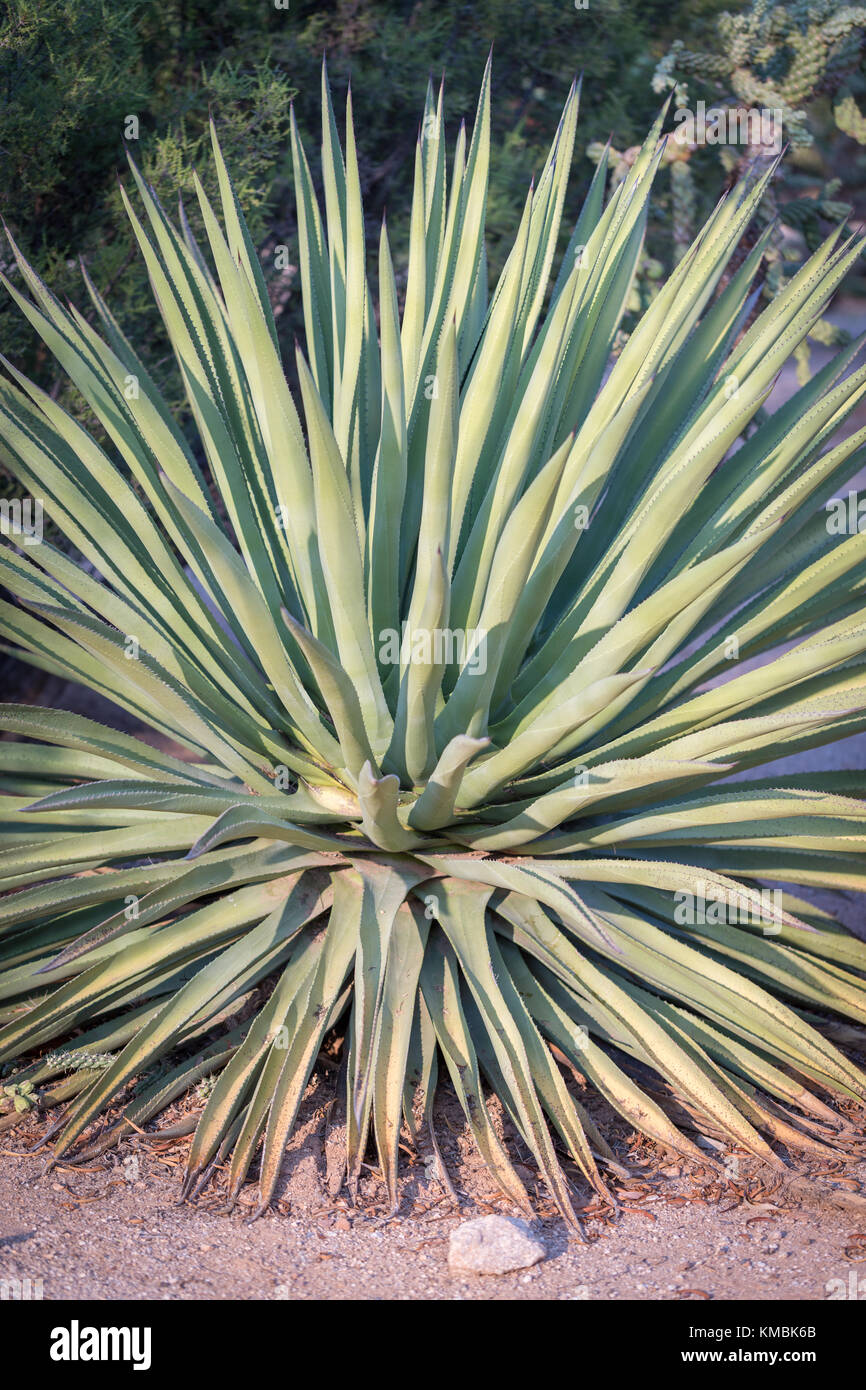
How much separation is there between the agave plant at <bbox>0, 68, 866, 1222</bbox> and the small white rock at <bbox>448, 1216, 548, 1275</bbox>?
0.14 m

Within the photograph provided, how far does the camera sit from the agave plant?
7.73 ft

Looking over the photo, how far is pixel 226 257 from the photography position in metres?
2.82

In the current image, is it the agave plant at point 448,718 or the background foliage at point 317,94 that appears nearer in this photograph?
the agave plant at point 448,718

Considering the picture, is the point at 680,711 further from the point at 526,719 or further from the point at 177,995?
the point at 177,995

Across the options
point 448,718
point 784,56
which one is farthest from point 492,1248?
point 784,56

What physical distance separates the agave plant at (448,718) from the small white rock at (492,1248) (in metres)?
0.14

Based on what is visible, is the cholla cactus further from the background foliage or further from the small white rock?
the small white rock

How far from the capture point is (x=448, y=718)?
2.50 meters

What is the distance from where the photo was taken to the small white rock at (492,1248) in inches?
83.4

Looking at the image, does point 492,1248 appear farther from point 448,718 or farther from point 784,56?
point 784,56

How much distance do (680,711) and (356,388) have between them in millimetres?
1154

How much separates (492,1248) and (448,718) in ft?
3.30

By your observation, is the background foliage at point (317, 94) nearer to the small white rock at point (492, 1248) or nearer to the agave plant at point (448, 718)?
the agave plant at point (448, 718)

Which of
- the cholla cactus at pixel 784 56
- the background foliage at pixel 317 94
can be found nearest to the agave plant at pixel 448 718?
the background foliage at pixel 317 94
